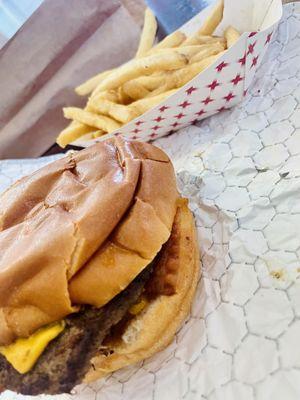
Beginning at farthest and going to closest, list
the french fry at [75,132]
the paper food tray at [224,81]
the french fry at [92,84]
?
the french fry at [92,84]
the french fry at [75,132]
the paper food tray at [224,81]

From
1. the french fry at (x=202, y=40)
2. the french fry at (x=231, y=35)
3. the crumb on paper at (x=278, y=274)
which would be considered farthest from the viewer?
the french fry at (x=202, y=40)

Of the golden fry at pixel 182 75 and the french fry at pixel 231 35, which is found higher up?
the golden fry at pixel 182 75

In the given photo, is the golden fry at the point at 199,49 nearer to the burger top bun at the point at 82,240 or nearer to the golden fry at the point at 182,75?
→ the golden fry at the point at 182,75

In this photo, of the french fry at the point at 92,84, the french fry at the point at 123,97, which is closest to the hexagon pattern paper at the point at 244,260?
the french fry at the point at 123,97

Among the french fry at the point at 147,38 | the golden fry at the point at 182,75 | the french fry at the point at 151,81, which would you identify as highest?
the french fry at the point at 147,38

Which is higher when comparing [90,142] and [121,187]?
[121,187]

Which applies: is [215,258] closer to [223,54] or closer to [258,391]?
[258,391]

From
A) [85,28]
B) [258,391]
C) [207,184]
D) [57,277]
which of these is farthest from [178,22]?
[258,391]
